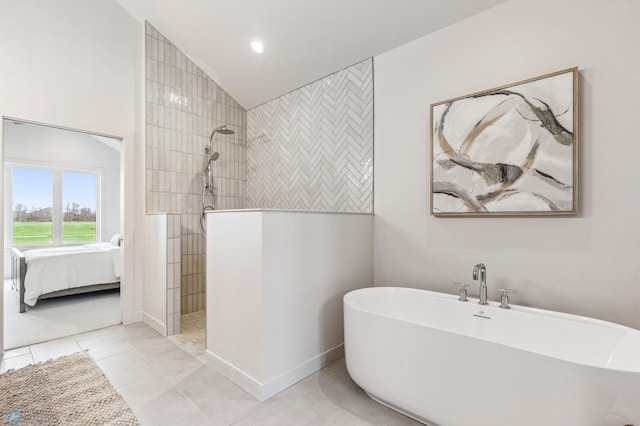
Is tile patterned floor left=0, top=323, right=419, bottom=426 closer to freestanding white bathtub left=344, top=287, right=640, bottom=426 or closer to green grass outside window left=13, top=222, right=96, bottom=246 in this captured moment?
freestanding white bathtub left=344, top=287, right=640, bottom=426

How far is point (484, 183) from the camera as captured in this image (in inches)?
84.1

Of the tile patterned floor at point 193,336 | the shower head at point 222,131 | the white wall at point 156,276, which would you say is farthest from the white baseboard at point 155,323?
the shower head at point 222,131

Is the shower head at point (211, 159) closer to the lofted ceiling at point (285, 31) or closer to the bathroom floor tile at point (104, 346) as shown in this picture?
the lofted ceiling at point (285, 31)

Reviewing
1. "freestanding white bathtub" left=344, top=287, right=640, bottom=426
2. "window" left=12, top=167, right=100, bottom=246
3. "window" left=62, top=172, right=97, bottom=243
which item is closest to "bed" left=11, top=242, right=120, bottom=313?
"window" left=12, top=167, right=100, bottom=246

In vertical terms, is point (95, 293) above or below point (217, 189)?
below

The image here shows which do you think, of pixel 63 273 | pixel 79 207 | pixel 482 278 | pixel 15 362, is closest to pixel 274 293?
pixel 482 278

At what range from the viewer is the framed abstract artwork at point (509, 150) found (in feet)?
6.03

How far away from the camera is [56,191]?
5301 millimetres

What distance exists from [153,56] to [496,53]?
338 cm

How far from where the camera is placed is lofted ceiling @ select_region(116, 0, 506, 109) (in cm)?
237

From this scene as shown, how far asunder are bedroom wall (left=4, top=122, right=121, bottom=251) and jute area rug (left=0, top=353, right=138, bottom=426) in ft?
13.0

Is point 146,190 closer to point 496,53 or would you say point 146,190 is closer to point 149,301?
point 149,301

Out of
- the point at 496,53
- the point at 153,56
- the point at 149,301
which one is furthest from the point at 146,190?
the point at 496,53

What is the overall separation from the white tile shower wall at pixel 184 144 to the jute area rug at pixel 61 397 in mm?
1064
